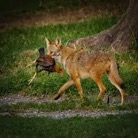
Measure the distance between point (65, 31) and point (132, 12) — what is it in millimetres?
4723

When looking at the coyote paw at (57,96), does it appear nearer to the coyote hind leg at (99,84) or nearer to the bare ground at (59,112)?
the bare ground at (59,112)

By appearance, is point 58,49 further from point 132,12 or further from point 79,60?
point 132,12

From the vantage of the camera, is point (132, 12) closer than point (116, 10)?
Yes

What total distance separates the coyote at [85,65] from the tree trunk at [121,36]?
3.78 meters

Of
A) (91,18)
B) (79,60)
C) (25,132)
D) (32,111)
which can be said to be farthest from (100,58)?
(91,18)

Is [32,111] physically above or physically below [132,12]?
below

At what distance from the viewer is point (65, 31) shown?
83.8ft

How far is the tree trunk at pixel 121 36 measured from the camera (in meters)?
20.9

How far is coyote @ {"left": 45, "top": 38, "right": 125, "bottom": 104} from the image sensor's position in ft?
53.7

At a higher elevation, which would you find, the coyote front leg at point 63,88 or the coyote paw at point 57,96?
the coyote front leg at point 63,88

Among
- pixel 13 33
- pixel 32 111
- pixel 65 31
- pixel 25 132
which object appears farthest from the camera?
pixel 13 33

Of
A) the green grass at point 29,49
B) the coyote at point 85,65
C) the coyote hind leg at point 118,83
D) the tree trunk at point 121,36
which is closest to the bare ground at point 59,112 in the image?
the coyote hind leg at point 118,83

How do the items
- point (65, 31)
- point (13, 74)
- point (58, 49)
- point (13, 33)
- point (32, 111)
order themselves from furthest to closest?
1. point (13, 33)
2. point (65, 31)
3. point (13, 74)
4. point (58, 49)
5. point (32, 111)

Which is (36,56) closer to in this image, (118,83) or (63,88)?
(63,88)
